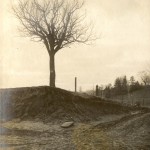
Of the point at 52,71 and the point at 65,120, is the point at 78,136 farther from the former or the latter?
the point at 52,71

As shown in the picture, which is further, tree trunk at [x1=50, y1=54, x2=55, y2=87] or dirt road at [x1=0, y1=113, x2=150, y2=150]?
tree trunk at [x1=50, y1=54, x2=55, y2=87]

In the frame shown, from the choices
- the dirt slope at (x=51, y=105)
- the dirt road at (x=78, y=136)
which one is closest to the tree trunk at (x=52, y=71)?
the dirt slope at (x=51, y=105)

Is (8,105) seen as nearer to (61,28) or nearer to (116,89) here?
(61,28)

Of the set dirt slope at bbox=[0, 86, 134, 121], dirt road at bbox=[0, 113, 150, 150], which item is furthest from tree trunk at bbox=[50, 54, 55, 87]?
dirt road at bbox=[0, 113, 150, 150]

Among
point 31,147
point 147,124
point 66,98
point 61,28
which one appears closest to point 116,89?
point 61,28

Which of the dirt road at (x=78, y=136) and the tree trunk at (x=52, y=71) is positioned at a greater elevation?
the tree trunk at (x=52, y=71)

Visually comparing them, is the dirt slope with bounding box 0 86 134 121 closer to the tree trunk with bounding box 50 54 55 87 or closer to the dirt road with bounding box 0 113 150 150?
A: the dirt road with bounding box 0 113 150 150

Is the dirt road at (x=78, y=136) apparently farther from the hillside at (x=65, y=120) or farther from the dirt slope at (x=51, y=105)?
the dirt slope at (x=51, y=105)

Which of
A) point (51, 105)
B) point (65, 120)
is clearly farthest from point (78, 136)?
point (51, 105)

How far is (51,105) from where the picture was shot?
29.2 metres

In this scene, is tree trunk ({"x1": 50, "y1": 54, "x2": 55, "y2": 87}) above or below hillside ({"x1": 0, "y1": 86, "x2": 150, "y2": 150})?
above

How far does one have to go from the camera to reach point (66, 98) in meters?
30.3

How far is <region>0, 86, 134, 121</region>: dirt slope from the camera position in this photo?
27.9 m

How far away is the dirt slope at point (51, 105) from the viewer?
91.4 feet
